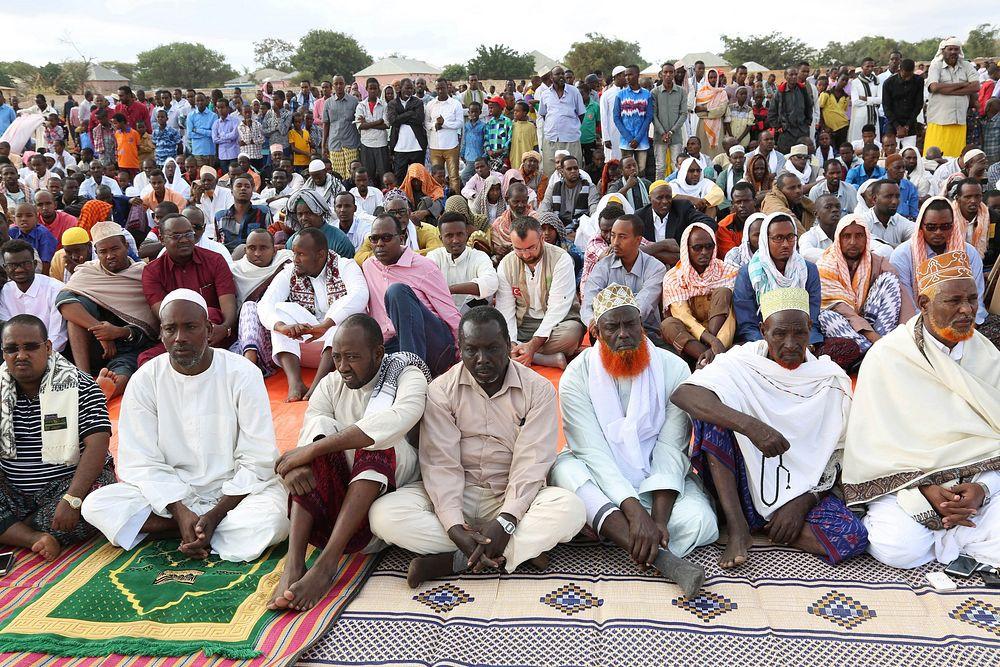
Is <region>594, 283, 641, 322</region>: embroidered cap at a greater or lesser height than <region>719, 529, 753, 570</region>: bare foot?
greater

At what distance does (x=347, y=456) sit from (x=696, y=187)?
274 inches

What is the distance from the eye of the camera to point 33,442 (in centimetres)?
353

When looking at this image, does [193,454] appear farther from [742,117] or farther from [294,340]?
[742,117]

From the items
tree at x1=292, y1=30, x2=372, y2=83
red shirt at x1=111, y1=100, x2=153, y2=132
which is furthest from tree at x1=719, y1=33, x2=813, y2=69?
red shirt at x1=111, y1=100, x2=153, y2=132

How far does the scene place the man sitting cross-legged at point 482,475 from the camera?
3.11 meters

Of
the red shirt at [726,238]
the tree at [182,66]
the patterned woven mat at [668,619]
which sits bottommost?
the patterned woven mat at [668,619]

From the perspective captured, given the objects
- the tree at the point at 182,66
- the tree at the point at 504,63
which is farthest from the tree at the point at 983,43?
the tree at the point at 182,66

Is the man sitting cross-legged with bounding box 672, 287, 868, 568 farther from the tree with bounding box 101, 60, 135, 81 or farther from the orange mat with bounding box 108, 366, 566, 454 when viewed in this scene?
the tree with bounding box 101, 60, 135, 81

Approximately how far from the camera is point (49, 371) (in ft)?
11.6

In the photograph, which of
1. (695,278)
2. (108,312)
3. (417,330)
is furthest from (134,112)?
(695,278)

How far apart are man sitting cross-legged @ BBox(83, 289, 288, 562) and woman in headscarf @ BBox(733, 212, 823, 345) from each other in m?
3.37

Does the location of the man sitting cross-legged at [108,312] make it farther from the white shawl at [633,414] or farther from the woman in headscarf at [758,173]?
the woman in headscarf at [758,173]

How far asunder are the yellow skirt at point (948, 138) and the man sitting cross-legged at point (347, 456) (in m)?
9.68

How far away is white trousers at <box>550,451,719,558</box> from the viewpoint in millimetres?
3256
